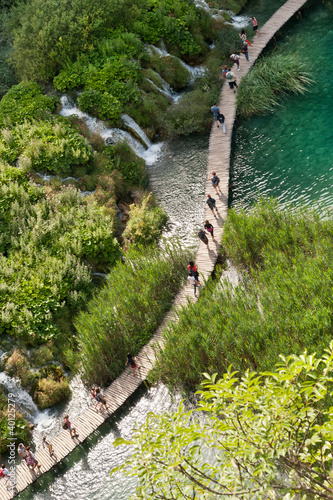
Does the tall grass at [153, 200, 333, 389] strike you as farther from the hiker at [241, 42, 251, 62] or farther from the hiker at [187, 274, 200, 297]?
the hiker at [241, 42, 251, 62]

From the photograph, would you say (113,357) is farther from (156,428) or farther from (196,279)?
(156,428)

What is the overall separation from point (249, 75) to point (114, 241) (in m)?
13.7

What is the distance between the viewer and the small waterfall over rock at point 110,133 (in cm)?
2611

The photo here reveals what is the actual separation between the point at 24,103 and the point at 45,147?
4355 millimetres

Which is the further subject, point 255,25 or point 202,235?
point 255,25

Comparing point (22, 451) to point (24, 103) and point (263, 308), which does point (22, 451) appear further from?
point (24, 103)

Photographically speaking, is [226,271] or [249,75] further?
[249,75]

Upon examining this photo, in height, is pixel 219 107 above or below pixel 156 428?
below

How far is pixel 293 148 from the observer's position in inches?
925

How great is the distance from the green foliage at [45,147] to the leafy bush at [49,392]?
10.4 m

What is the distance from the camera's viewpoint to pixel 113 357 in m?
17.2

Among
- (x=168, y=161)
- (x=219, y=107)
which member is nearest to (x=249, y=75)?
(x=219, y=107)

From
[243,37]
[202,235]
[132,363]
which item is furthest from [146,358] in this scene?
[243,37]

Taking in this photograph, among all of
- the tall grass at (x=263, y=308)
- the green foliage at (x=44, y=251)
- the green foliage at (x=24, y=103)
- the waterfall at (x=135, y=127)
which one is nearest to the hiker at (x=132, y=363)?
the tall grass at (x=263, y=308)
